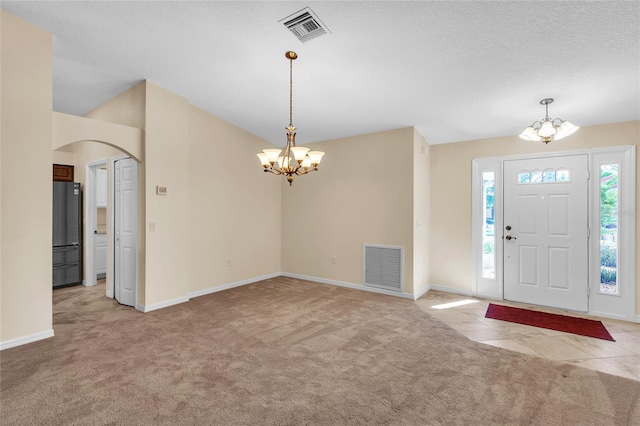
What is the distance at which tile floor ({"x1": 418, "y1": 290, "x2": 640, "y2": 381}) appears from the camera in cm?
274

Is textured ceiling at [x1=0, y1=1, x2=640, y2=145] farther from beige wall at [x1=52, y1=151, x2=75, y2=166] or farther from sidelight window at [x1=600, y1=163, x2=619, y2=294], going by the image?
beige wall at [x1=52, y1=151, x2=75, y2=166]

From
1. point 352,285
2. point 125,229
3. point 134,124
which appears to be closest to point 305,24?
point 134,124

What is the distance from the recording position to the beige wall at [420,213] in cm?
470

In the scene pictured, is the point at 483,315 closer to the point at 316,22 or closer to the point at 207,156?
the point at 316,22

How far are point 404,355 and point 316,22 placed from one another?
3141 mm

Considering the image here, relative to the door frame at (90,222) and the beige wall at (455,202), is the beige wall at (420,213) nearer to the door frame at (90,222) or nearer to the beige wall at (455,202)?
the beige wall at (455,202)

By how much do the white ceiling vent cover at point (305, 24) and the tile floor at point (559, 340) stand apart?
11.4ft

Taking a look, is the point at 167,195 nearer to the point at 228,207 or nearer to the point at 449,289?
the point at 228,207

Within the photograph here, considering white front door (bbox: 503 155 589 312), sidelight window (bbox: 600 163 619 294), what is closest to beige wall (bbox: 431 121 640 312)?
white front door (bbox: 503 155 589 312)

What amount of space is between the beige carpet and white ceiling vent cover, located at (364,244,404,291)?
41.3 inches

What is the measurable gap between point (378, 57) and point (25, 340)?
179 inches

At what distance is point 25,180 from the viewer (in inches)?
119

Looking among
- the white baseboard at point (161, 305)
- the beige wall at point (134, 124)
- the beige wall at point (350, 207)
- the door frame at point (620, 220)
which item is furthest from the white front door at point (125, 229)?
the door frame at point (620, 220)

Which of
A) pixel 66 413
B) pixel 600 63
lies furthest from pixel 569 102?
pixel 66 413
